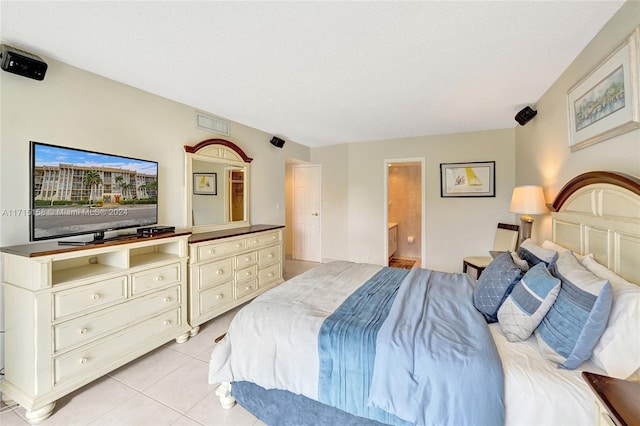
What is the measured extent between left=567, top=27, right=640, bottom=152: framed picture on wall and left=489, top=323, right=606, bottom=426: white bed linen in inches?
52.3

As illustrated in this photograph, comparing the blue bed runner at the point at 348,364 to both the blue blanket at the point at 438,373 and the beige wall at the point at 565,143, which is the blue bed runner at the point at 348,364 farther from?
the beige wall at the point at 565,143

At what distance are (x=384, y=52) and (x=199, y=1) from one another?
1264mm

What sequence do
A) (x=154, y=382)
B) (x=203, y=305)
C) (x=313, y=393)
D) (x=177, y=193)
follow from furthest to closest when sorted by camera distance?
(x=177, y=193) → (x=203, y=305) → (x=154, y=382) → (x=313, y=393)

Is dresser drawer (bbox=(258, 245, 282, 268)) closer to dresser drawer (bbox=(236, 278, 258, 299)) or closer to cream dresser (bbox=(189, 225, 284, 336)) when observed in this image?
cream dresser (bbox=(189, 225, 284, 336))

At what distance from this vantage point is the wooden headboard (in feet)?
4.55

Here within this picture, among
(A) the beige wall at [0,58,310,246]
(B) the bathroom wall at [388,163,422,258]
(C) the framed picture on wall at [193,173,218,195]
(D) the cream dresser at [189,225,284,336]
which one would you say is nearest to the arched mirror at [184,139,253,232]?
(C) the framed picture on wall at [193,173,218,195]

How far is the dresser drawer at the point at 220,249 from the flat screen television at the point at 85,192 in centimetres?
55

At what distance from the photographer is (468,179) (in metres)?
4.34

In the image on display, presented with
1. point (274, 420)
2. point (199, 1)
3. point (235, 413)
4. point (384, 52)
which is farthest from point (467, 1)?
point (235, 413)

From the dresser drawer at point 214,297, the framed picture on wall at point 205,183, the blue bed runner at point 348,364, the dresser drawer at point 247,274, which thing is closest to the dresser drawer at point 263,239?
the dresser drawer at point 247,274

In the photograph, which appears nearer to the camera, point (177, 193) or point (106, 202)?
point (106, 202)

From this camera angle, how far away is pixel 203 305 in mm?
2748

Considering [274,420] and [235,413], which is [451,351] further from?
[235,413]

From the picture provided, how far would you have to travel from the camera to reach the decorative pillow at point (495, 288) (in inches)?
63.4
